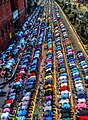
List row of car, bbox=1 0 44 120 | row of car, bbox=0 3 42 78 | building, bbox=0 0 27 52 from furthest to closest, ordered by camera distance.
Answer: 1. building, bbox=0 0 27 52
2. row of car, bbox=0 3 42 78
3. row of car, bbox=1 0 44 120

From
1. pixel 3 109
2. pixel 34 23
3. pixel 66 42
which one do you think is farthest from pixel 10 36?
pixel 3 109

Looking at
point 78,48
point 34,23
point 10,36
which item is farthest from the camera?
point 34,23

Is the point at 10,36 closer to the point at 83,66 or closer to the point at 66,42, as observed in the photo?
the point at 66,42

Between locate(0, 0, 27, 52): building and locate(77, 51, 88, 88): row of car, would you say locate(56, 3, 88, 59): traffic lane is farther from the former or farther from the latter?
locate(0, 0, 27, 52): building

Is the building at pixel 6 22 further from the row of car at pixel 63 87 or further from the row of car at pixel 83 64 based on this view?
the row of car at pixel 83 64

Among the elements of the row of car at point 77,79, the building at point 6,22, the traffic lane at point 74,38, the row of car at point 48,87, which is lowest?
the traffic lane at point 74,38

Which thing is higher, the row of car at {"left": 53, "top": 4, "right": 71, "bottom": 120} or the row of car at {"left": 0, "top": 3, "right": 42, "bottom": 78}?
the row of car at {"left": 53, "top": 4, "right": 71, "bottom": 120}

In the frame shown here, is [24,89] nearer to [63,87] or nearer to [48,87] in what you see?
[48,87]

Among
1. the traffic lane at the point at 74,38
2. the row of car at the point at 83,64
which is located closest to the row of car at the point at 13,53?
the traffic lane at the point at 74,38

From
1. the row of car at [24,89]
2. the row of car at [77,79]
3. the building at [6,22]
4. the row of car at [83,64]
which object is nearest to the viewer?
the row of car at [77,79]

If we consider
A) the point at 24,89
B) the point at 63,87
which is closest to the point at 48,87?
the point at 63,87

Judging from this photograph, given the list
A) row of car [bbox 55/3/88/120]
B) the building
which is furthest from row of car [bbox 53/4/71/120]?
the building
